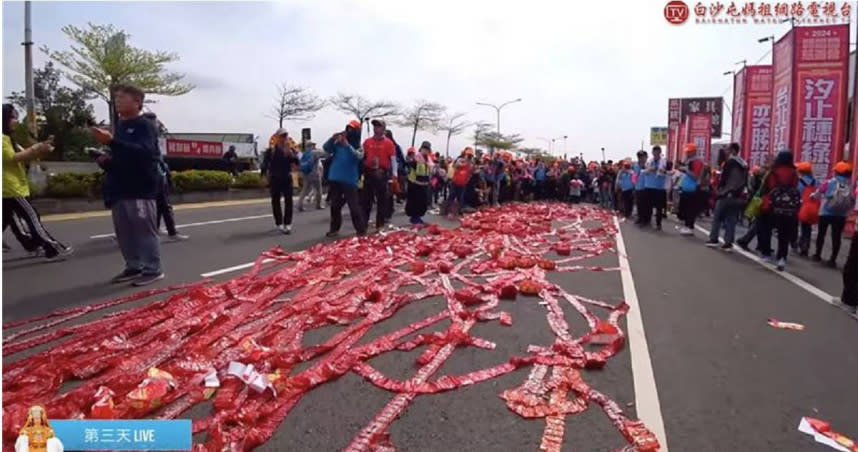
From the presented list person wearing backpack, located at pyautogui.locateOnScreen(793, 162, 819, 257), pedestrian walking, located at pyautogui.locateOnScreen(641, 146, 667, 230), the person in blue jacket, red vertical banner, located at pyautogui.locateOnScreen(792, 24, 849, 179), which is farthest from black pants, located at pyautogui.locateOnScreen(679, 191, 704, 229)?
the person in blue jacket

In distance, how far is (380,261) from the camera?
21.6ft

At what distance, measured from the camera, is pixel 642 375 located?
3459 millimetres

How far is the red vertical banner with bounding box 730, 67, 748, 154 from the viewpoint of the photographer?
1848 centimetres

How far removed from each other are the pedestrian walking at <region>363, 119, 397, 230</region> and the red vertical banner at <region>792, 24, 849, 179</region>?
32.5ft

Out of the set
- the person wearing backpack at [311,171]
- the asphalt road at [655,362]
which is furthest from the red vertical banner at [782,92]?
the person wearing backpack at [311,171]

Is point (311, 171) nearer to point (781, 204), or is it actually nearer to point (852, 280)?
point (781, 204)

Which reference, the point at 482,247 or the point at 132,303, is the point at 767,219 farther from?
the point at 132,303

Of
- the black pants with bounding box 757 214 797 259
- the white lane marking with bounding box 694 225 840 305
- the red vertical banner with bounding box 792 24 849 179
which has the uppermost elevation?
the red vertical banner with bounding box 792 24 849 179

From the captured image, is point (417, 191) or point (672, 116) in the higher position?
point (672, 116)

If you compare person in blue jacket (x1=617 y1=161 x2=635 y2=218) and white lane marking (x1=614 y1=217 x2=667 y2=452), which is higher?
person in blue jacket (x1=617 y1=161 x2=635 y2=218)

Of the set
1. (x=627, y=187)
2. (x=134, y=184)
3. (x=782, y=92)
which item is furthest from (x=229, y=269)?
(x=782, y=92)

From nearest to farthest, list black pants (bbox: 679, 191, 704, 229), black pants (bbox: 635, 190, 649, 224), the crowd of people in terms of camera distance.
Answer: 1. the crowd of people
2. black pants (bbox: 679, 191, 704, 229)
3. black pants (bbox: 635, 190, 649, 224)

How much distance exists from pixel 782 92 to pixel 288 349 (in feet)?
49.3

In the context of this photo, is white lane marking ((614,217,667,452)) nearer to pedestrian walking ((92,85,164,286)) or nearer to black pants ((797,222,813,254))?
pedestrian walking ((92,85,164,286))
